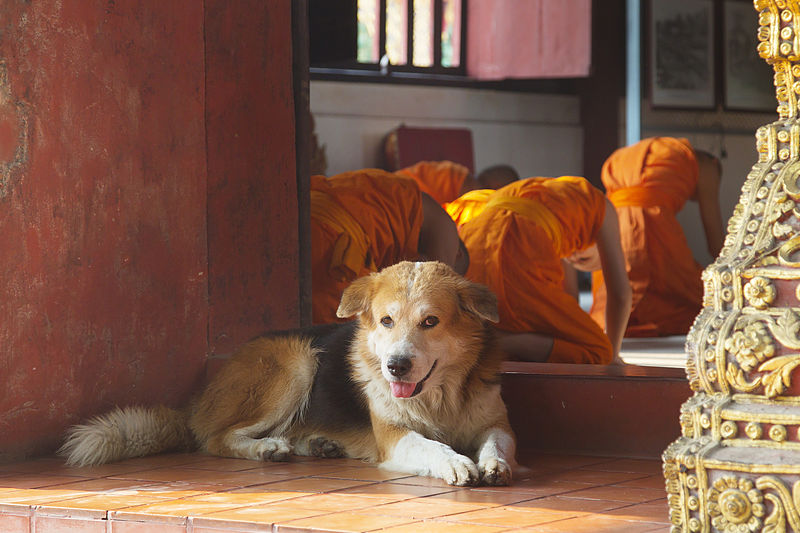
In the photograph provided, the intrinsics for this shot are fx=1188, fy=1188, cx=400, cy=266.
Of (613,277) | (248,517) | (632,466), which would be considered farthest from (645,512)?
(613,277)

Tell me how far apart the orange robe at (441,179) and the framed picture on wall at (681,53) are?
125 inches

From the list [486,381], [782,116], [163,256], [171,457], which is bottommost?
[171,457]

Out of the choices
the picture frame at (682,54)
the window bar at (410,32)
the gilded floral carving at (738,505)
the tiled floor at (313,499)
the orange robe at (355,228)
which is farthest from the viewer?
the picture frame at (682,54)

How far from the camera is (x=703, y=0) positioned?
1231cm

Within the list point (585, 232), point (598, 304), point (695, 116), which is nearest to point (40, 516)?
point (585, 232)

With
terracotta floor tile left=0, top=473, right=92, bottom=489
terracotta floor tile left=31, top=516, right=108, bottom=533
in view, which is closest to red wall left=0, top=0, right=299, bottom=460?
terracotta floor tile left=0, top=473, right=92, bottom=489

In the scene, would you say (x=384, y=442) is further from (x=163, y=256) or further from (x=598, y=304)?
(x=598, y=304)

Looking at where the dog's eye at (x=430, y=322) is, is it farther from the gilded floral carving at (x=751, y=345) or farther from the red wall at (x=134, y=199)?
the gilded floral carving at (x=751, y=345)

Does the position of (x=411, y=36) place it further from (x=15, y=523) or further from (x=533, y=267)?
(x=15, y=523)

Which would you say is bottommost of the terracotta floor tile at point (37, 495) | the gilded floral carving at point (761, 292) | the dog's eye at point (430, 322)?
the terracotta floor tile at point (37, 495)

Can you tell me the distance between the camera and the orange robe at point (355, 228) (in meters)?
5.28

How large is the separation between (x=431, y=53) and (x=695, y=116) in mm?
2928

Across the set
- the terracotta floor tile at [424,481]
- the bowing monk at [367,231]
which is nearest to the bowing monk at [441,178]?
the bowing monk at [367,231]

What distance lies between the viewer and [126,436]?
12.9 ft
